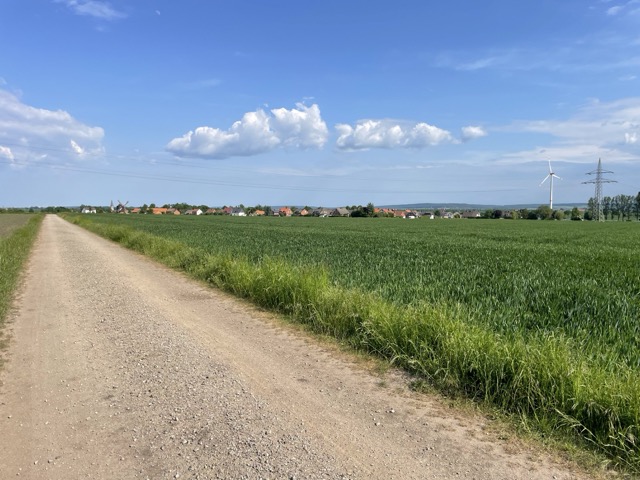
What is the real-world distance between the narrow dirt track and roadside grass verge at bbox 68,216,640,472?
53 cm

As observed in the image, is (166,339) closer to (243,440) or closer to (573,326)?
(243,440)

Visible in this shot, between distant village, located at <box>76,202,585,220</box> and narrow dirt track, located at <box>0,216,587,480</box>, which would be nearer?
narrow dirt track, located at <box>0,216,587,480</box>

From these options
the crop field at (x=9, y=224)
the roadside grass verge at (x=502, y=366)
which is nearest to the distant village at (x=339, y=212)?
the crop field at (x=9, y=224)

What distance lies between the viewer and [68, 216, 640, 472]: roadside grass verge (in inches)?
156

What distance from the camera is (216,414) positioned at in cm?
441

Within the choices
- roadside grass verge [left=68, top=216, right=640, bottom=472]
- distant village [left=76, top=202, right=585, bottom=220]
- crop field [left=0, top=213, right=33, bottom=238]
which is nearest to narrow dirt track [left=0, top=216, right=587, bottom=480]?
roadside grass verge [left=68, top=216, right=640, bottom=472]

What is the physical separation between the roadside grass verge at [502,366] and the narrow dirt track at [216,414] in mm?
534

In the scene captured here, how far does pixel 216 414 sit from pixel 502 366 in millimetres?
3219

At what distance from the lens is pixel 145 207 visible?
180 metres

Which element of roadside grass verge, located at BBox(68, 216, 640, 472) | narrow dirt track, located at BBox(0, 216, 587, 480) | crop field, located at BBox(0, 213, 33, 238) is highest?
roadside grass verge, located at BBox(68, 216, 640, 472)

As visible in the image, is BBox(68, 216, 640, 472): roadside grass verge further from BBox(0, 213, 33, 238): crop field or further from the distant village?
the distant village

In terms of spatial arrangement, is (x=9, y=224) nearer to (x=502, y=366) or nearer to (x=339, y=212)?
(x=502, y=366)

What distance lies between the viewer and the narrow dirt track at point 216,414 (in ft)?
11.6

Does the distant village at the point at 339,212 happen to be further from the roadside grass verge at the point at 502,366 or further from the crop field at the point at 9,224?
the roadside grass verge at the point at 502,366
